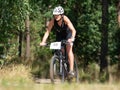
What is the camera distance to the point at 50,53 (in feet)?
102

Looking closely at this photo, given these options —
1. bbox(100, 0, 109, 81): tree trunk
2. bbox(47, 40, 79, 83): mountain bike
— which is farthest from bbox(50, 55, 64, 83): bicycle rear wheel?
bbox(100, 0, 109, 81): tree trunk

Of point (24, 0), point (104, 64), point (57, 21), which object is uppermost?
point (24, 0)

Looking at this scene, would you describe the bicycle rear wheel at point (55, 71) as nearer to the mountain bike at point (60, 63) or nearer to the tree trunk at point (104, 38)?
the mountain bike at point (60, 63)

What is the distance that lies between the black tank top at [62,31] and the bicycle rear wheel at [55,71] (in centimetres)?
51

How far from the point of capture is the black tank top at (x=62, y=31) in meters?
10.3

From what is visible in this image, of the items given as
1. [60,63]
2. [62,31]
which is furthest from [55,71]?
[62,31]

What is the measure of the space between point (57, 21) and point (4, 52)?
14101 mm

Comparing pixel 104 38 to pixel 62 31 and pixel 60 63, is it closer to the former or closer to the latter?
pixel 60 63

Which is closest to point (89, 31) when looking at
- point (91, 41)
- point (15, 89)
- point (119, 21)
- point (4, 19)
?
point (91, 41)

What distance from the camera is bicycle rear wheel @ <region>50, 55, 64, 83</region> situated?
399 inches

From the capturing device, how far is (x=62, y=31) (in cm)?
1043

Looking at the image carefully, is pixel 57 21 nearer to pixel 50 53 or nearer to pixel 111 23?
pixel 111 23

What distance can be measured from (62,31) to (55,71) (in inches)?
37.5

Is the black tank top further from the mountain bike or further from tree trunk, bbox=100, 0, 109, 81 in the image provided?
tree trunk, bbox=100, 0, 109, 81
